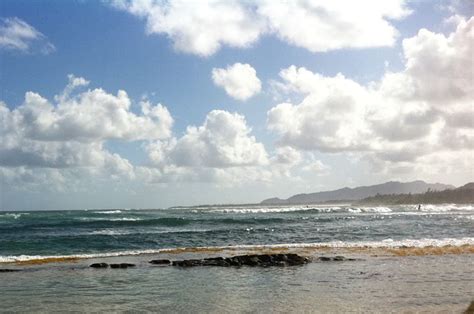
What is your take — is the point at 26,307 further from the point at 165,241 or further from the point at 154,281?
the point at 165,241

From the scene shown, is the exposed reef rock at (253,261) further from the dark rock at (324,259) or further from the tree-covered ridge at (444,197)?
the tree-covered ridge at (444,197)

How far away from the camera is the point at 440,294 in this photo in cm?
1664

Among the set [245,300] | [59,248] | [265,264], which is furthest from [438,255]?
[59,248]

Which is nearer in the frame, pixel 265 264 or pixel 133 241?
pixel 265 264

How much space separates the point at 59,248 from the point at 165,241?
9.35 meters

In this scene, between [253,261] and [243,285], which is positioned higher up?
[253,261]

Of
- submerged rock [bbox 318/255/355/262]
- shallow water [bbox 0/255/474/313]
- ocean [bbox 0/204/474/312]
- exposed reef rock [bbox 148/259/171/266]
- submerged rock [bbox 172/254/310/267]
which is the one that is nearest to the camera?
shallow water [bbox 0/255/474/313]

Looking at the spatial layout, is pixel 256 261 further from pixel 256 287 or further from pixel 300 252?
pixel 256 287

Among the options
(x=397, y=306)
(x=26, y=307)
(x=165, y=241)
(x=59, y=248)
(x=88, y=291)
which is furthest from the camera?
(x=165, y=241)

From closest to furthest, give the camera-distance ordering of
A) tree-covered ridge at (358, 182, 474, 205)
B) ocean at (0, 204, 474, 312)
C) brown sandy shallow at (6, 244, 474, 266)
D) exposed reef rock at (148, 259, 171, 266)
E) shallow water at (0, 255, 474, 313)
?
shallow water at (0, 255, 474, 313)
ocean at (0, 204, 474, 312)
exposed reef rock at (148, 259, 171, 266)
brown sandy shallow at (6, 244, 474, 266)
tree-covered ridge at (358, 182, 474, 205)

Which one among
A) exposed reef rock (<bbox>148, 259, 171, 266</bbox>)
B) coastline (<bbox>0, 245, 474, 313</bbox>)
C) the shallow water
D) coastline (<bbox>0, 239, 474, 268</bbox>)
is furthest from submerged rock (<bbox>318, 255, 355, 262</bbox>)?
exposed reef rock (<bbox>148, 259, 171, 266</bbox>)

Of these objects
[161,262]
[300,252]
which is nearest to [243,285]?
[161,262]

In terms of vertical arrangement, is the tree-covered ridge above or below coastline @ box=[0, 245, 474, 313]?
above

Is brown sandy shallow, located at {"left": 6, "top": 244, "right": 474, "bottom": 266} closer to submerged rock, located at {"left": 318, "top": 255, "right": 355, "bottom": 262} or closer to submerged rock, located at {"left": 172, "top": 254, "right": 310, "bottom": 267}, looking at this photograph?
submerged rock, located at {"left": 318, "top": 255, "right": 355, "bottom": 262}
